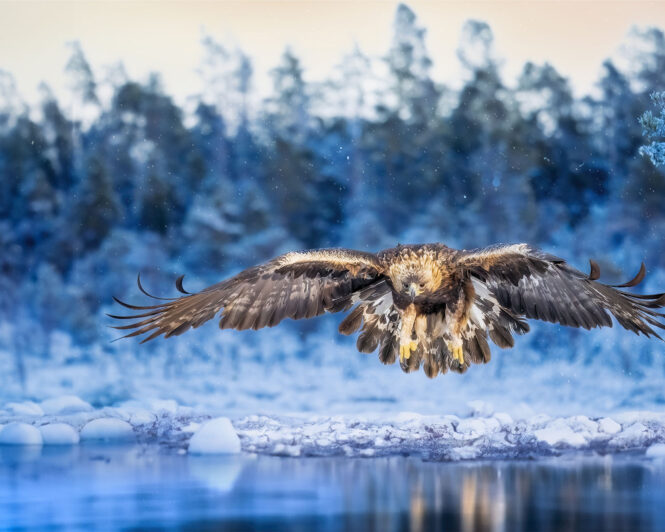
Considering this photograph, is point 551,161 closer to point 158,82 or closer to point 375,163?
point 375,163

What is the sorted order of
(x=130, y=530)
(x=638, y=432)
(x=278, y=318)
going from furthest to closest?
1. (x=638, y=432)
2. (x=130, y=530)
3. (x=278, y=318)

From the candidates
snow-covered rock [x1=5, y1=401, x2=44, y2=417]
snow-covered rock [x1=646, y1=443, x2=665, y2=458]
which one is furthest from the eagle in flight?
snow-covered rock [x1=5, y1=401, x2=44, y2=417]

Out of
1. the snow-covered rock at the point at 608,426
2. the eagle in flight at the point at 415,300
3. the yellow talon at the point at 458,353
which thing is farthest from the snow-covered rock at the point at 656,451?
the yellow talon at the point at 458,353

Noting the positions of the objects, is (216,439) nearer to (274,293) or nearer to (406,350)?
(274,293)

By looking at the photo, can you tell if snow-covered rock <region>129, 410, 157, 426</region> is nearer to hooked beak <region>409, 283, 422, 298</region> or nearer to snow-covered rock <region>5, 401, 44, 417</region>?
snow-covered rock <region>5, 401, 44, 417</region>

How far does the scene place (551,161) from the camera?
11.4 metres

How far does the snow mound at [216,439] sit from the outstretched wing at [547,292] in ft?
16.7

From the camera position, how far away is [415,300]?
6.81 m

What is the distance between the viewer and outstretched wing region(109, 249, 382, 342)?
672 centimetres

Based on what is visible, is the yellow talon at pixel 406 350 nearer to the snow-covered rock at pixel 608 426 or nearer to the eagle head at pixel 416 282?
the eagle head at pixel 416 282

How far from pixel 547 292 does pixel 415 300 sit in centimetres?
98

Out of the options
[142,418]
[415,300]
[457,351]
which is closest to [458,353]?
[457,351]

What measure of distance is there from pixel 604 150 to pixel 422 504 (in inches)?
182

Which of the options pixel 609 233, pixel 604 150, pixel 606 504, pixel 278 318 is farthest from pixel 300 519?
pixel 604 150
